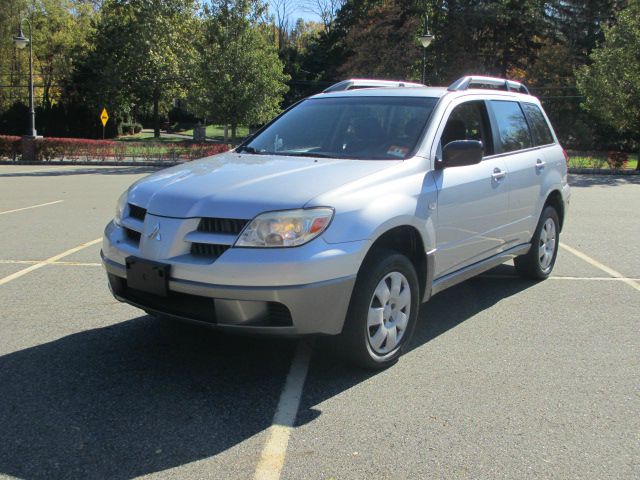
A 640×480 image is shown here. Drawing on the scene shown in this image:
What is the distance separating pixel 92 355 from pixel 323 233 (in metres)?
1.94

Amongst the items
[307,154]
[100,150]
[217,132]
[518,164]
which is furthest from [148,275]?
[217,132]

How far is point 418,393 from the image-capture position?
12.3 ft

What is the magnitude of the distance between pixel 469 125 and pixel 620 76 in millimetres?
23930

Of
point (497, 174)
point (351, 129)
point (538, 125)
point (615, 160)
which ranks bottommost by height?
point (615, 160)

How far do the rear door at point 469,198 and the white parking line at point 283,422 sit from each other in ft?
3.90

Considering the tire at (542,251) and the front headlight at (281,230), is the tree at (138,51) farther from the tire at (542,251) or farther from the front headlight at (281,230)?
the front headlight at (281,230)

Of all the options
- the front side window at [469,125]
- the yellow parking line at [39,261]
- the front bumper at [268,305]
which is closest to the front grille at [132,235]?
the front bumper at [268,305]

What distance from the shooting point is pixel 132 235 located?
398cm

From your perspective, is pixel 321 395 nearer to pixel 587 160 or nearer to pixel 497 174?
pixel 497 174

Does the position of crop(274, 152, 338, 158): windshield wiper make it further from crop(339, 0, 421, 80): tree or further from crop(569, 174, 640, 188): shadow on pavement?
crop(339, 0, 421, 80): tree

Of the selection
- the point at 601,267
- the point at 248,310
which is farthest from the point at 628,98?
the point at 248,310

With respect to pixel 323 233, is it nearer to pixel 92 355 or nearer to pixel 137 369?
pixel 137 369

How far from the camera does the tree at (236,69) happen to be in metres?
29.1

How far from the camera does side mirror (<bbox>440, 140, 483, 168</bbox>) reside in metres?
4.36
